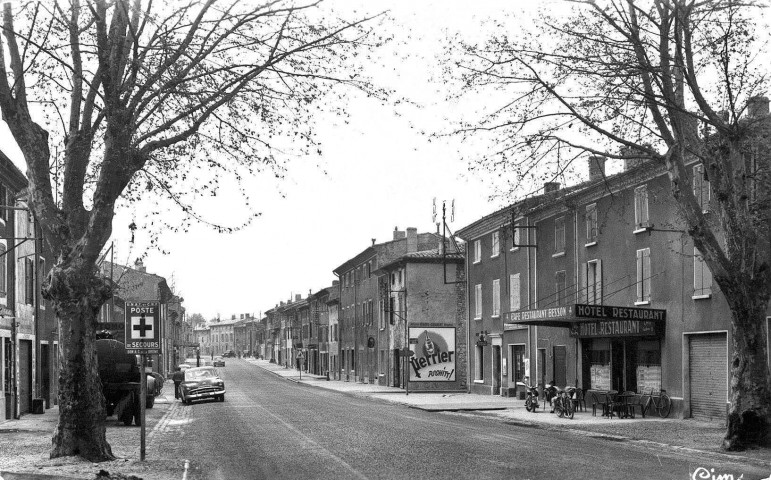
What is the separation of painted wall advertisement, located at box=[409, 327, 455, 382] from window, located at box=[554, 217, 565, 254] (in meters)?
17.1

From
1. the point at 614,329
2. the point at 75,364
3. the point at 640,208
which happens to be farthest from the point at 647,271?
the point at 75,364

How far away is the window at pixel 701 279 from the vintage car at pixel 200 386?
2172 centimetres

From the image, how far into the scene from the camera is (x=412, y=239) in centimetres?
6378

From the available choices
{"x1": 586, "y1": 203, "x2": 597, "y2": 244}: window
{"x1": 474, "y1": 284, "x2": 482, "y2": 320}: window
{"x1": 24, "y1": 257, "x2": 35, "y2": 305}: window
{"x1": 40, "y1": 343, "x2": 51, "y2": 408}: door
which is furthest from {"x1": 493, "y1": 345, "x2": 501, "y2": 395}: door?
{"x1": 24, "y1": 257, "x2": 35, "y2": 305}: window

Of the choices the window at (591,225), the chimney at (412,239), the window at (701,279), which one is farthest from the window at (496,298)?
the chimney at (412,239)

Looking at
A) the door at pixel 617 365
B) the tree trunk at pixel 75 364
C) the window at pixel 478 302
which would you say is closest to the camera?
the tree trunk at pixel 75 364

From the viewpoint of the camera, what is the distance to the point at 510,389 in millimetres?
42031

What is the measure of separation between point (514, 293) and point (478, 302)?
516 centimetres

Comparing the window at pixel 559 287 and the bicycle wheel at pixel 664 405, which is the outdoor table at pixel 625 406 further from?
the window at pixel 559 287

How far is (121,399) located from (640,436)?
14.9m

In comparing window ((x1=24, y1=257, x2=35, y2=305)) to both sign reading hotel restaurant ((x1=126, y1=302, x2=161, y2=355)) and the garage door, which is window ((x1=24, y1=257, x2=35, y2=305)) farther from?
the garage door

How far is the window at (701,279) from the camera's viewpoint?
26406mm

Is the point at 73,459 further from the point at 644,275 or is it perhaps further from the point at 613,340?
the point at 613,340

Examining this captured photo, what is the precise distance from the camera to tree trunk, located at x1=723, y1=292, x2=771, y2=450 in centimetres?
1788
